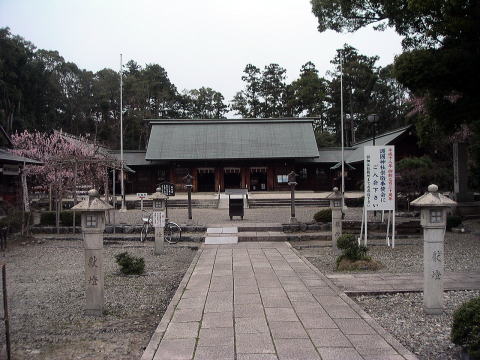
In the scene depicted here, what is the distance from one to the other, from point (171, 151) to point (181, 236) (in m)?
21.1

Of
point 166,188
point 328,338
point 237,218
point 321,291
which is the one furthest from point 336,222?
point 166,188

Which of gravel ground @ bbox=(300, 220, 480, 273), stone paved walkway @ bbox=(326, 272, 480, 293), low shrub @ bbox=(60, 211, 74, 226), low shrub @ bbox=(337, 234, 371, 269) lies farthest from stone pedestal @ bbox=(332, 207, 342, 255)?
low shrub @ bbox=(60, 211, 74, 226)

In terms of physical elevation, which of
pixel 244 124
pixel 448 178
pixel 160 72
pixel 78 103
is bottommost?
pixel 448 178

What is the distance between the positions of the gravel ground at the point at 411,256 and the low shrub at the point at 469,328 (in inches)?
168

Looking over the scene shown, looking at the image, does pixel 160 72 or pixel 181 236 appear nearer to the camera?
pixel 181 236

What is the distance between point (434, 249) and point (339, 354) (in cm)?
218

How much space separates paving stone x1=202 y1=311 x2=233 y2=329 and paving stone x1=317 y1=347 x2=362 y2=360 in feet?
3.73

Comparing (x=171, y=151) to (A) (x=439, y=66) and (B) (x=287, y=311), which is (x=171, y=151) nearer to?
(A) (x=439, y=66)

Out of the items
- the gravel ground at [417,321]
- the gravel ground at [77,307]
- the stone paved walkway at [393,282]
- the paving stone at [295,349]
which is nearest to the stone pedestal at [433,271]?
the gravel ground at [417,321]

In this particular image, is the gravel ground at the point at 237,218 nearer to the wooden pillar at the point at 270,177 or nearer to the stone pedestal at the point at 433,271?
the stone pedestal at the point at 433,271

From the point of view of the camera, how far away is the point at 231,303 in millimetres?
5473

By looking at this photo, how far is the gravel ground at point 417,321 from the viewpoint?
399cm

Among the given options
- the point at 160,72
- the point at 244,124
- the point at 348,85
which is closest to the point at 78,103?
the point at 160,72

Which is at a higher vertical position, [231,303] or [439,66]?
[439,66]
